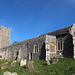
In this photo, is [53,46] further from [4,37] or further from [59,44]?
[4,37]

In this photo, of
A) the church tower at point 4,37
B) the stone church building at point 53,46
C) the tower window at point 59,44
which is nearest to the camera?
the stone church building at point 53,46

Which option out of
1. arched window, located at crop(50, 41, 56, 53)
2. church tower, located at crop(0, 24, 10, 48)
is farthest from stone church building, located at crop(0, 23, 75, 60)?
church tower, located at crop(0, 24, 10, 48)

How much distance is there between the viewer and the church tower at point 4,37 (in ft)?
132

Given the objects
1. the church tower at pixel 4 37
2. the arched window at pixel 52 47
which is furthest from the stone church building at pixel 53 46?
the church tower at pixel 4 37

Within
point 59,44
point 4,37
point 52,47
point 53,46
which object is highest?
point 4,37

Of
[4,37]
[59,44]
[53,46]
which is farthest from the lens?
[4,37]

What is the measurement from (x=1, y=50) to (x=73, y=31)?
2718 centimetres

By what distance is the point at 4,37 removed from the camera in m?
41.4

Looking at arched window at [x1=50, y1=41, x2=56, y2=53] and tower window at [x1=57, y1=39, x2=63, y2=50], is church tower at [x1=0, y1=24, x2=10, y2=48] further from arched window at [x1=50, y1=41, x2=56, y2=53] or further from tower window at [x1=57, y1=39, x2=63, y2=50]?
tower window at [x1=57, y1=39, x2=63, y2=50]

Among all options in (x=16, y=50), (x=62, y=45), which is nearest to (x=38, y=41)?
(x=62, y=45)

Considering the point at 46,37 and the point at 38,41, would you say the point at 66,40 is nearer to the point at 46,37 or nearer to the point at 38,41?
the point at 46,37

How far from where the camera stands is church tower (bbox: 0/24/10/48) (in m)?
40.4

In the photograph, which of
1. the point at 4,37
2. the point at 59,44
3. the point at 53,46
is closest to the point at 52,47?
the point at 53,46

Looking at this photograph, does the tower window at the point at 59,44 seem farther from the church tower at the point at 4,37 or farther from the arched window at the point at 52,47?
the church tower at the point at 4,37
